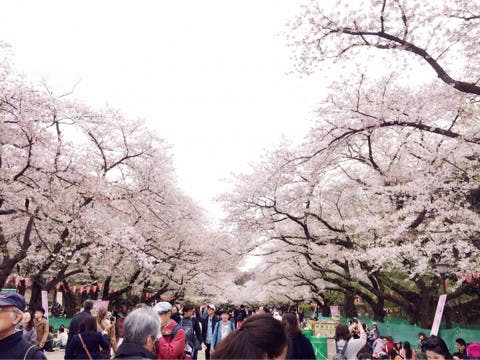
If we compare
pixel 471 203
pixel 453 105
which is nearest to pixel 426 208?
pixel 471 203

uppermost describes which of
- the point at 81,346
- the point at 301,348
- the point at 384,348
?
the point at 301,348

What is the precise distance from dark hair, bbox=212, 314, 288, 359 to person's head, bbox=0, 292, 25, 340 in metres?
1.84

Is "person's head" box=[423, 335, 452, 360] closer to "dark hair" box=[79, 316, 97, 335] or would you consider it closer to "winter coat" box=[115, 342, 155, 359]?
"winter coat" box=[115, 342, 155, 359]

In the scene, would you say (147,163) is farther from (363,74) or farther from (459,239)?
(459,239)

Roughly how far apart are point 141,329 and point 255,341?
1.39 metres

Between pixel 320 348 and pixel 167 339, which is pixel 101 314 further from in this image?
pixel 320 348

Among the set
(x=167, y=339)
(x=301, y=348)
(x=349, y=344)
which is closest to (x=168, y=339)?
(x=167, y=339)

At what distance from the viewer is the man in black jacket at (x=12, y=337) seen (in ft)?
9.14

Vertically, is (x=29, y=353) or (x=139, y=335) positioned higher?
(x=139, y=335)

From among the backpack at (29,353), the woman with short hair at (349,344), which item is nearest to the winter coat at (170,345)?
the backpack at (29,353)

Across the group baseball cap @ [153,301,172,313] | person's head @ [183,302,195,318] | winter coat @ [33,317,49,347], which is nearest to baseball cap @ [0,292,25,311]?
baseball cap @ [153,301,172,313]

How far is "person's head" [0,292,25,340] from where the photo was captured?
2.85m

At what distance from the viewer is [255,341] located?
184 cm

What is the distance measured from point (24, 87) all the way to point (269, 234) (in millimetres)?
12420
